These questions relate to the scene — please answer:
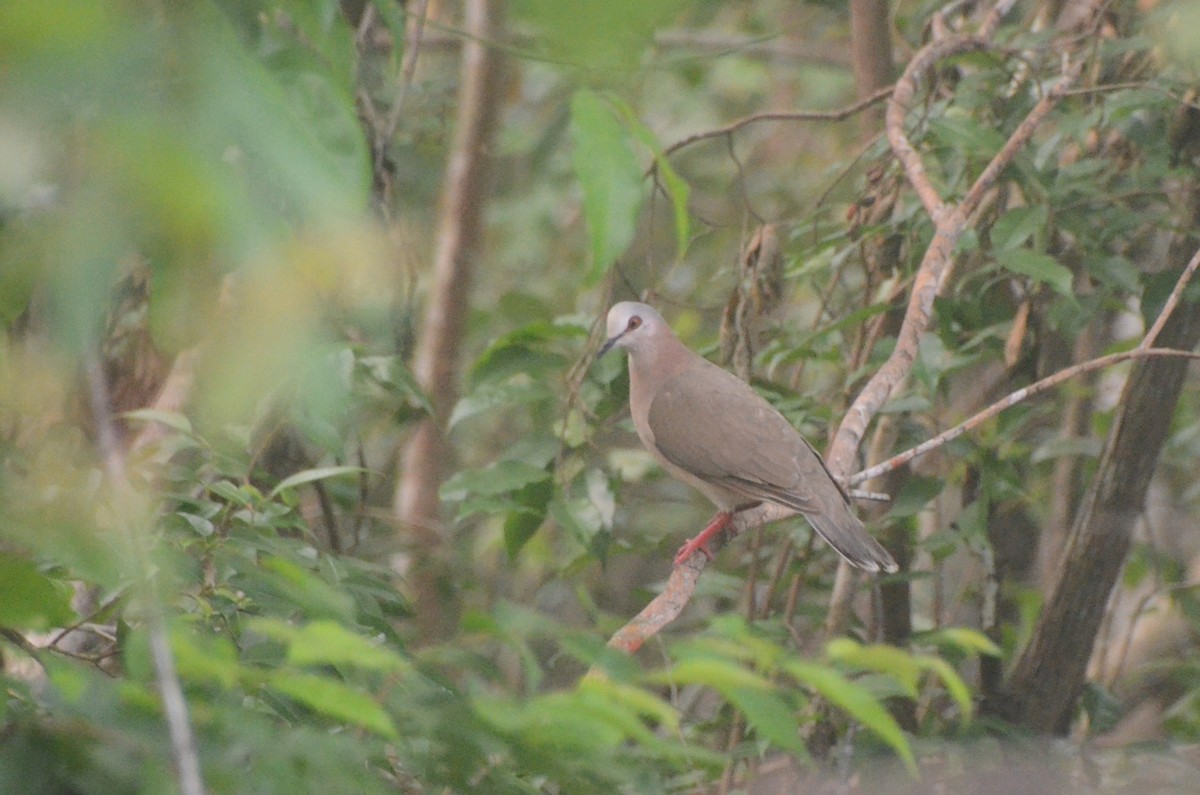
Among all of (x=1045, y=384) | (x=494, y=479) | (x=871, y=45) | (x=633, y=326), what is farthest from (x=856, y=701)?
(x=871, y=45)

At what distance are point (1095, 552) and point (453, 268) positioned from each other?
12.1 feet

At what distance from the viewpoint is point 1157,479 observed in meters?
5.80

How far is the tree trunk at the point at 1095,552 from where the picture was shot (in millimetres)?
3787

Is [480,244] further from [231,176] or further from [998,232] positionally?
[231,176]

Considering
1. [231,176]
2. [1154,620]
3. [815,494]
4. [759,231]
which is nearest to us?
[231,176]

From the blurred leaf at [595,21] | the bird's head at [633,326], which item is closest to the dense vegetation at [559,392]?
the blurred leaf at [595,21]

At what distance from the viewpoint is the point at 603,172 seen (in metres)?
1.15

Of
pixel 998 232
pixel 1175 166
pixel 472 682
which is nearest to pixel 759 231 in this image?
pixel 998 232

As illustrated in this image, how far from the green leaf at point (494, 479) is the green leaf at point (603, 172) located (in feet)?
7.36

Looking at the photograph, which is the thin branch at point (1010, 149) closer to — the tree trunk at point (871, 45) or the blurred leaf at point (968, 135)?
the blurred leaf at point (968, 135)

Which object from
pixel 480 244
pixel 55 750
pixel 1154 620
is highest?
pixel 55 750

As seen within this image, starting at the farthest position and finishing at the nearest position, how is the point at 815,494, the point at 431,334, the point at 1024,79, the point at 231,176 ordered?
the point at 431,334 < the point at 1024,79 < the point at 815,494 < the point at 231,176

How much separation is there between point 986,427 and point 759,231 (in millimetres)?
997

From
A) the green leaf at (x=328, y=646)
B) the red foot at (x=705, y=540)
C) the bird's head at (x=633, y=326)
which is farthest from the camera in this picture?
the bird's head at (x=633, y=326)
